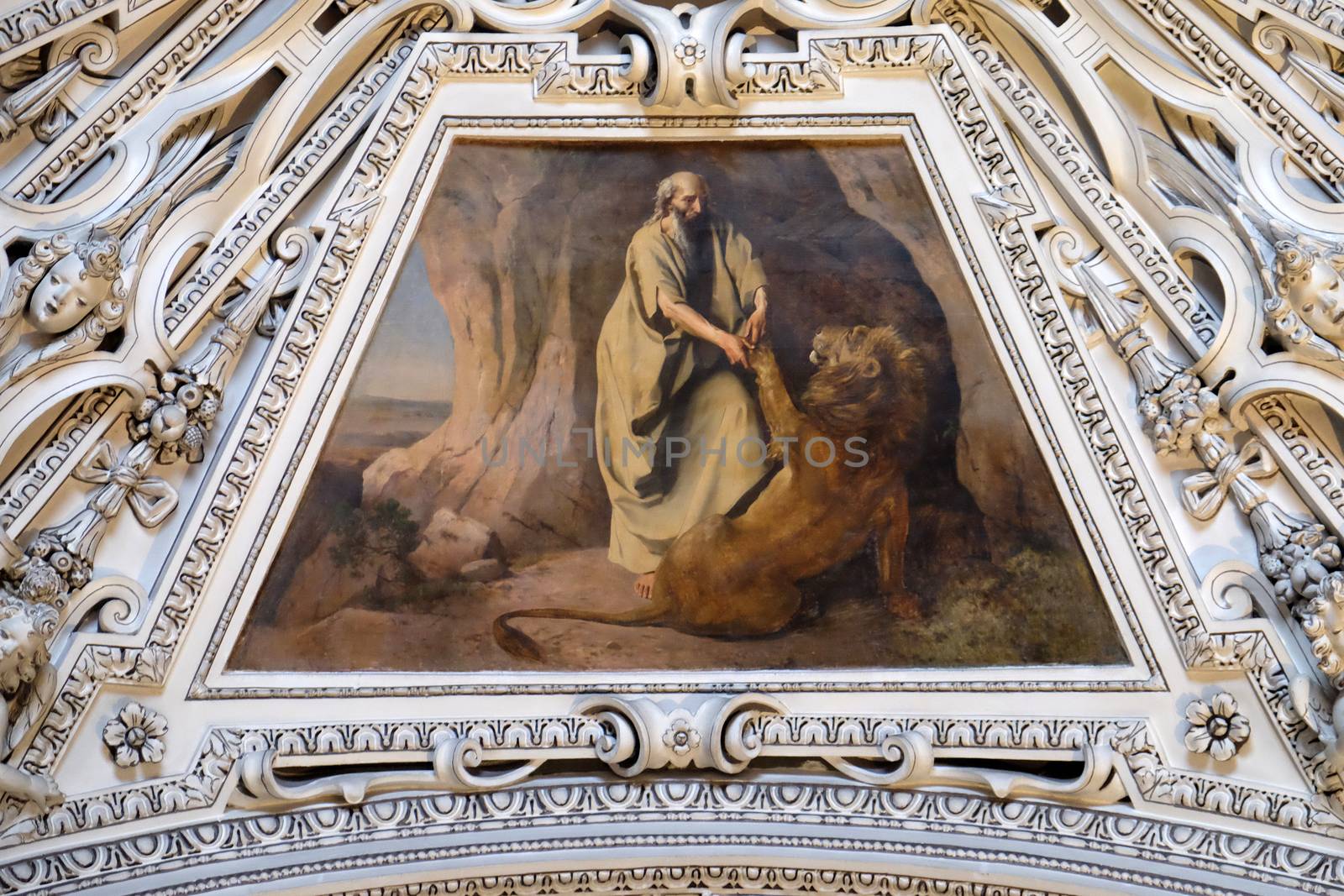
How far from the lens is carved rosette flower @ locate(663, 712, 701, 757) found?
6.47 meters

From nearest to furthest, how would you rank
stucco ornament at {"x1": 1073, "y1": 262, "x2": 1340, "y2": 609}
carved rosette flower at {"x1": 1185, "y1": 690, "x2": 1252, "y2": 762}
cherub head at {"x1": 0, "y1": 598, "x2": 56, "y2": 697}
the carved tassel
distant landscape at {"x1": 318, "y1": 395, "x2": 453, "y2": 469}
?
cherub head at {"x1": 0, "y1": 598, "x2": 56, "y2": 697}
the carved tassel
carved rosette flower at {"x1": 1185, "y1": 690, "x2": 1252, "y2": 762}
stucco ornament at {"x1": 1073, "y1": 262, "x2": 1340, "y2": 609}
distant landscape at {"x1": 318, "y1": 395, "x2": 453, "y2": 469}

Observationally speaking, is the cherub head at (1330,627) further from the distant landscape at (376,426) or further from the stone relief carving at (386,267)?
the distant landscape at (376,426)

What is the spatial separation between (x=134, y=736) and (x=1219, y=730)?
446 centimetres

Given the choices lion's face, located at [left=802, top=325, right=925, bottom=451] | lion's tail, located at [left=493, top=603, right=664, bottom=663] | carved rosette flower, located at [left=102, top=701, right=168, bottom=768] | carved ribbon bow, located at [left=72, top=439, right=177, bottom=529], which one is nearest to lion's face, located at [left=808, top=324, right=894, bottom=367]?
lion's face, located at [left=802, top=325, right=925, bottom=451]

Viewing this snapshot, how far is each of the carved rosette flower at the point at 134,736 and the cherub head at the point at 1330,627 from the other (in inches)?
186

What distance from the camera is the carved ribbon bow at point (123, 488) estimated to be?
6395 millimetres

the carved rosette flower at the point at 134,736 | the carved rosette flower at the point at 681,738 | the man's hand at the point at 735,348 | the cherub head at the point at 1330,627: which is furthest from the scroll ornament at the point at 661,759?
the man's hand at the point at 735,348

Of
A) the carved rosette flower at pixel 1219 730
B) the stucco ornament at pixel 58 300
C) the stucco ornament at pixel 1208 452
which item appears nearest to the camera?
the stucco ornament at pixel 58 300

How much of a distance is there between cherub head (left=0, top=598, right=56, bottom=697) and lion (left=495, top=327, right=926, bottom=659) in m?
1.98

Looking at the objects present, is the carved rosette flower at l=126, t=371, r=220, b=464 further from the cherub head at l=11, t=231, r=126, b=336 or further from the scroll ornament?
the scroll ornament

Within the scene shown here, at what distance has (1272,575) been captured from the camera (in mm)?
6523

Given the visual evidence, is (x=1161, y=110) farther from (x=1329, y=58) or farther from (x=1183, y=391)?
(x=1183, y=391)

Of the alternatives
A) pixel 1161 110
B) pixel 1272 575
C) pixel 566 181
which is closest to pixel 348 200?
pixel 566 181

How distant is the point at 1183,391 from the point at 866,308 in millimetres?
1411
